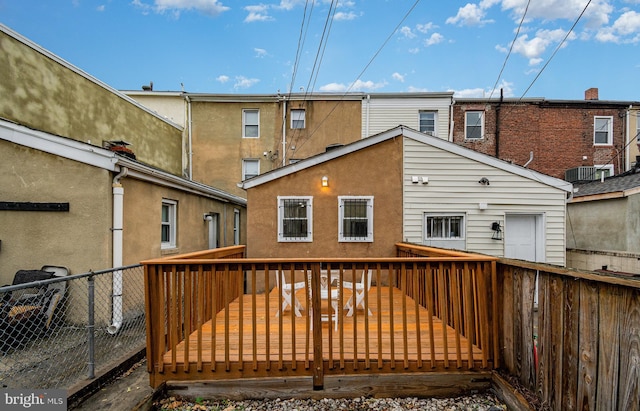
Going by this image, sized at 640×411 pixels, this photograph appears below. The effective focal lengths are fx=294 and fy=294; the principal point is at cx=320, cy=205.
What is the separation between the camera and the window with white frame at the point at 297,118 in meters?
12.7

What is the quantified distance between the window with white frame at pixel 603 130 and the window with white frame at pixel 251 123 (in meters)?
14.8

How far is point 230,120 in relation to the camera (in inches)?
496

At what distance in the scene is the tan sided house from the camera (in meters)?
6.71

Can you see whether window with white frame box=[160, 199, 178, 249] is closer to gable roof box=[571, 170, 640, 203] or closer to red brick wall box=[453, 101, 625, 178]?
gable roof box=[571, 170, 640, 203]

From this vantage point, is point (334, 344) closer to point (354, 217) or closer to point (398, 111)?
point (354, 217)

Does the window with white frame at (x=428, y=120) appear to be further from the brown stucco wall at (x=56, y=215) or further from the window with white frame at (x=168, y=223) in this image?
the brown stucco wall at (x=56, y=215)

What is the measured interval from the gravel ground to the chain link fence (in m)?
1.21

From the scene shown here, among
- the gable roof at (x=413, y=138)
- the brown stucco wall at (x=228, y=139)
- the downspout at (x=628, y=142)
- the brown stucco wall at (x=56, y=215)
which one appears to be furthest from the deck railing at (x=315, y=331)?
the downspout at (x=628, y=142)

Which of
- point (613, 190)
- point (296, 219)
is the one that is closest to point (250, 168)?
point (296, 219)

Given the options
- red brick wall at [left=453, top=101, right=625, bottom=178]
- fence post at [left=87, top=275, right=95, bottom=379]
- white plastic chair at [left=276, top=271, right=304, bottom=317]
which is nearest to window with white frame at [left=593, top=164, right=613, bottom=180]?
red brick wall at [left=453, top=101, right=625, bottom=178]

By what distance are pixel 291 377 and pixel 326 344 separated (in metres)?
0.59

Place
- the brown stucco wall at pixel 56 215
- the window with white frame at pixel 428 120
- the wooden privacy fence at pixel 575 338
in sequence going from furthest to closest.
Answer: the window with white frame at pixel 428 120, the brown stucco wall at pixel 56 215, the wooden privacy fence at pixel 575 338

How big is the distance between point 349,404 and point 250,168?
1111cm

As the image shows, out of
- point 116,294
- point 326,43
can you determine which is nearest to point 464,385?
point 116,294
